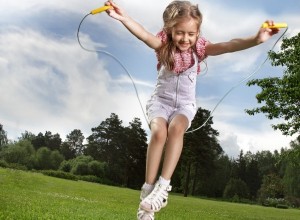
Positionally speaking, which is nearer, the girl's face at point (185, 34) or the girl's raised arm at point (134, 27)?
the girl's raised arm at point (134, 27)

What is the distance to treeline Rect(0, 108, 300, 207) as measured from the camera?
58.9 metres

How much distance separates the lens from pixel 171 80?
501 cm

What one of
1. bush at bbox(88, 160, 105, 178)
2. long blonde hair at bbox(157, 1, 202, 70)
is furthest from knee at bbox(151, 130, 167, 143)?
bush at bbox(88, 160, 105, 178)

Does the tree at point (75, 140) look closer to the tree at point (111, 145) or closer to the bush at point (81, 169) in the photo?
the tree at point (111, 145)

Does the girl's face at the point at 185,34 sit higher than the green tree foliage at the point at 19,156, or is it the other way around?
the green tree foliage at the point at 19,156

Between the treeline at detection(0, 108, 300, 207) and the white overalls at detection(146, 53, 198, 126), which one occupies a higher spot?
the treeline at detection(0, 108, 300, 207)

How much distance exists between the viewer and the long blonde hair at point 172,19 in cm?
475

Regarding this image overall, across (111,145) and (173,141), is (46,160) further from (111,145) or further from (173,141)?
(173,141)

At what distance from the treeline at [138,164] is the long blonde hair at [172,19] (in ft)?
128

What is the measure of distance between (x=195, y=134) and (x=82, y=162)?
13.9 metres

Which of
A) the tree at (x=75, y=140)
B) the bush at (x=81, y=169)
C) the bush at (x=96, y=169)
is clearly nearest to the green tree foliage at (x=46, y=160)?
the bush at (x=81, y=169)

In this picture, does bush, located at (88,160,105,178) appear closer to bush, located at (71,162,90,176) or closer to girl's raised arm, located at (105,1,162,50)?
bush, located at (71,162,90,176)

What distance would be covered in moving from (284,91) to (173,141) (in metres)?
16.9

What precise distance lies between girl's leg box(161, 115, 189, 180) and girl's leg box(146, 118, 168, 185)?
65mm
